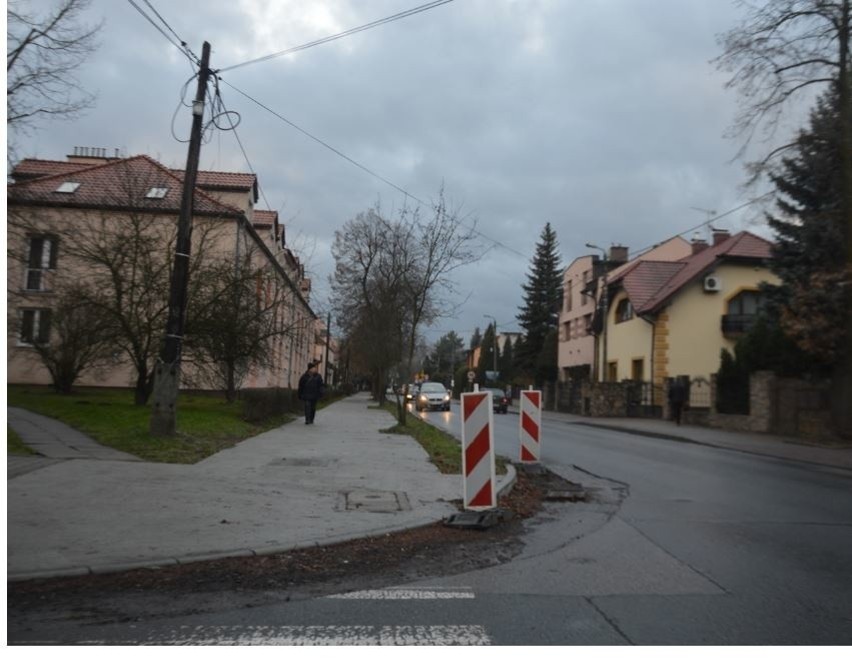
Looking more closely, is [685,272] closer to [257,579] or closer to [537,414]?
[537,414]

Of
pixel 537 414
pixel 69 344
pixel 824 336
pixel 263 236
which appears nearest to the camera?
pixel 537 414

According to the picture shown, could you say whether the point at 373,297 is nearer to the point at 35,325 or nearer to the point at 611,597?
the point at 35,325

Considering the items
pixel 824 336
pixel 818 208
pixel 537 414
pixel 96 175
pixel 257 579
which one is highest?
pixel 96 175

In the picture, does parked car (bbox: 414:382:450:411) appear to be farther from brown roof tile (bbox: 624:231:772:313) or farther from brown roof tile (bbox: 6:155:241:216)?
brown roof tile (bbox: 6:155:241:216)

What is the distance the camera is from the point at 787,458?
15.7 m

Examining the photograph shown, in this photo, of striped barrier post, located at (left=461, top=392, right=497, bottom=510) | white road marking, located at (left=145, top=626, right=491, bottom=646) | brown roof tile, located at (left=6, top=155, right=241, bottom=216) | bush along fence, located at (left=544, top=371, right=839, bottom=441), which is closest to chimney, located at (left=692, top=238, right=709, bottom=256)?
bush along fence, located at (left=544, top=371, right=839, bottom=441)

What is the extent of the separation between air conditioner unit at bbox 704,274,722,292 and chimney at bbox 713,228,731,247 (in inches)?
222

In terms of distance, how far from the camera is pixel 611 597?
5012 mm

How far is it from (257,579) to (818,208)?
24.4 metres

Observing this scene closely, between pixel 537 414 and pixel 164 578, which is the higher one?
pixel 537 414

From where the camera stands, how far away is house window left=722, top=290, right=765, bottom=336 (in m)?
36.1

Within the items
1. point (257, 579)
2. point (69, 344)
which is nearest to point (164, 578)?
point (257, 579)

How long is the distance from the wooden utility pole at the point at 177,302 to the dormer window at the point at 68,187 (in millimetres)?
20952
